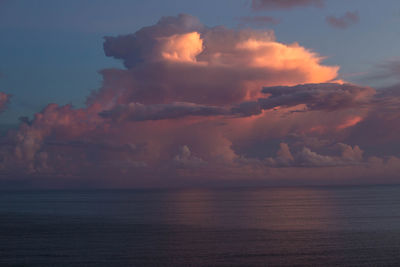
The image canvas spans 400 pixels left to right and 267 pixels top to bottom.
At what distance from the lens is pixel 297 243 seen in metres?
78.4

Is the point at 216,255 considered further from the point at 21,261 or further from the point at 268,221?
the point at 268,221

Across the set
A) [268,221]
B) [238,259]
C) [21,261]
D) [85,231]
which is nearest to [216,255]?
[238,259]

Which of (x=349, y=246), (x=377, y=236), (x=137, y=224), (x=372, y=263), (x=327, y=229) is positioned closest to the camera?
(x=372, y=263)

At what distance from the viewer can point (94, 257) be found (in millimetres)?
67500

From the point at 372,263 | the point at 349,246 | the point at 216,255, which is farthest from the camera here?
the point at 349,246

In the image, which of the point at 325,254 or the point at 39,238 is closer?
the point at 325,254

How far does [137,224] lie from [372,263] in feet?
222

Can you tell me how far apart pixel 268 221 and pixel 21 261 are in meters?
68.2

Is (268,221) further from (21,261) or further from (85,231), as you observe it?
(21,261)

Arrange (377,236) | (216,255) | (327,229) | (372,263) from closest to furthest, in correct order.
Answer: (372,263) → (216,255) → (377,236) → (327,229)

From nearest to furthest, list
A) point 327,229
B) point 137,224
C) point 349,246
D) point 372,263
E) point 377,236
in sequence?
point 372,263 → point 349,246 → point 377,236 → point 327,229 → point 137,224

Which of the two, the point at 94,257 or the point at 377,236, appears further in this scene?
the point at 377,236

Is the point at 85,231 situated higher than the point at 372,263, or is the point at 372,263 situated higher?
the point at 85,231

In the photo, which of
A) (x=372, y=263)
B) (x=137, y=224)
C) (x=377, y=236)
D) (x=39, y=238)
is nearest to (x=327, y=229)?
(x=377, y=236)
